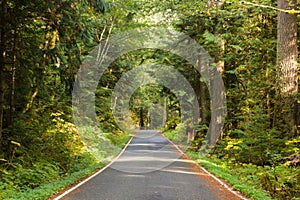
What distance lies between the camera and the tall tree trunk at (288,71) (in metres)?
11.8

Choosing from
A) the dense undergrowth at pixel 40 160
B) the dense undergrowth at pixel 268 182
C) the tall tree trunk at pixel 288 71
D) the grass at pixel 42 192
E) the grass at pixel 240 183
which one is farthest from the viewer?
the tall tree trunk at pixel 288 71

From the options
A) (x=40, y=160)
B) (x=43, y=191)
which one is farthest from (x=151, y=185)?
(x=40, y=160)

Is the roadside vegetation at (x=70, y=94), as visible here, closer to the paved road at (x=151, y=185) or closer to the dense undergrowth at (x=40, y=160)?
the dense undergrowth at (x=40, y=160)

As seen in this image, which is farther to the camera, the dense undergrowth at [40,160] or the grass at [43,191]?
the dense undergrowth at [40,160]

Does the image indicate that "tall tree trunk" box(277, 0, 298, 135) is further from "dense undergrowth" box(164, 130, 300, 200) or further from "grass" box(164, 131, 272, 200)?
"grass" box(164, 131, 272, 200)

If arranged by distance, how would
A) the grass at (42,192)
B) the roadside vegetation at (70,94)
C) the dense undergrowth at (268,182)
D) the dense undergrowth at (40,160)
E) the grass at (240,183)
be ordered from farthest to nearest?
the roadside vegetation at (70,94) < the dense undergrowth at (40,160) < the dense undergrowth at (268,182) < the grass at (240,183) < the grass at (42,192)

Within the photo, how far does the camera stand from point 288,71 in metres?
11.9

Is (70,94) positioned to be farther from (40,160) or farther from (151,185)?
(151,185)

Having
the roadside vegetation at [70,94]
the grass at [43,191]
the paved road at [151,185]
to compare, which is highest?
the roadside vegetation at [70,94]

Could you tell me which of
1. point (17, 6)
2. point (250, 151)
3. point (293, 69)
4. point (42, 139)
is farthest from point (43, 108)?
point (293, 69)

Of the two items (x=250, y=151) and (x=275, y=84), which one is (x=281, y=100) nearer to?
(x=275, y=84)

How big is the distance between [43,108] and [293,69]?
11.3 meters

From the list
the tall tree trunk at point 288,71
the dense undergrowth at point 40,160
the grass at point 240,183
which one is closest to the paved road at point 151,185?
the grass at point 240,183

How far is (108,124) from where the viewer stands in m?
30.9
